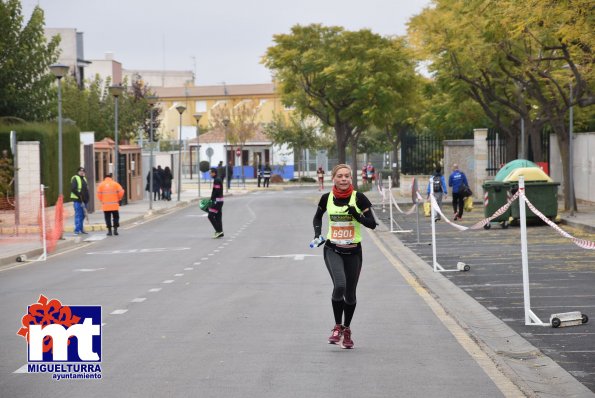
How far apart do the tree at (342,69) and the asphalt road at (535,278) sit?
25650mm

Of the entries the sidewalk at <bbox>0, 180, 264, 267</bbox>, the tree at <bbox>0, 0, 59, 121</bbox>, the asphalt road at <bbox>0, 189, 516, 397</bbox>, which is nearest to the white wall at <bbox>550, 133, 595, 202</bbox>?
the sidewalk at <bbox>0, 180, 264, 267</bbox>

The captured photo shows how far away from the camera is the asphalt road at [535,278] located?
11.7m

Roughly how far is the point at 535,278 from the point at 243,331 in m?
7.35

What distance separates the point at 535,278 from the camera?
18531 mm

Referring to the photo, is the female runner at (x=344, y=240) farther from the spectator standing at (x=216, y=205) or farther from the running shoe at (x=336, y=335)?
the spectator standing at (x=216, y=205)

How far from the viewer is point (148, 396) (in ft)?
29.2

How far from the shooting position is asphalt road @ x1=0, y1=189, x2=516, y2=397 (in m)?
9.42

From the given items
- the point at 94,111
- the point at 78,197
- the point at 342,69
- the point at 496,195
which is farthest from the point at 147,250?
the point at 94,111

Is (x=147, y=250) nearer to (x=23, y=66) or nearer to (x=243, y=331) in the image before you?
(x=243, y=331)

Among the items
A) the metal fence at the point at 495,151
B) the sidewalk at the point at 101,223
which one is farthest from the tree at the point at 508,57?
the sidewalk at the point at 101,223

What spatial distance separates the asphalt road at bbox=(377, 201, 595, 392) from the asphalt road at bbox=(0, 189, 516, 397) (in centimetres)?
75

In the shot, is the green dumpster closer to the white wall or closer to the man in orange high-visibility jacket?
the white wall

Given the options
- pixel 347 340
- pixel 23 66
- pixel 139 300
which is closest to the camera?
pixel 347 340

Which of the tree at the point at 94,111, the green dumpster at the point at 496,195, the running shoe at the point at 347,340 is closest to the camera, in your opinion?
the running shoe at the point at 347,340
